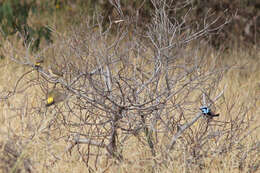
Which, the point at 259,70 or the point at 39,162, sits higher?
the point at 259,70

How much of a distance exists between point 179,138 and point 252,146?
573 mm

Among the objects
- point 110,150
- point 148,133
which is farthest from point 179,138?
point 110,150

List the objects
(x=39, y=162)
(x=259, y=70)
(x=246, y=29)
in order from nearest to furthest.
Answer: (x=39, y=162)
(x=259, y=70)
(x=246, y=29)

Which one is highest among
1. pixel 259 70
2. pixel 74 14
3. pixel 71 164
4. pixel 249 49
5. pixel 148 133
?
pixel 74 14

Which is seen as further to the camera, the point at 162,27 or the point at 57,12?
the point at 57,12

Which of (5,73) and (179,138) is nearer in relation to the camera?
(179,138)

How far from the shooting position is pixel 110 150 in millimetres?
3482

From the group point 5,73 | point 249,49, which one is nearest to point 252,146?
point 5,73

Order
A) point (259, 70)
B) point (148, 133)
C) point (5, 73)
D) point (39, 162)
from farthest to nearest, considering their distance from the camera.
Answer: point (259, 70) < point (5, 73) < point (148, 133) < point (39, 162)

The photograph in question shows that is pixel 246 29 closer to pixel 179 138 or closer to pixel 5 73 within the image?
pixel 5 73

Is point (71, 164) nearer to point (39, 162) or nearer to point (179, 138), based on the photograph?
point (39, 162)

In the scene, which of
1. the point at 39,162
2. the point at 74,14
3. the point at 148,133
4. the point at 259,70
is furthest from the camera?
the point at 74,14

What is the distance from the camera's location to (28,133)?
11.9 feet

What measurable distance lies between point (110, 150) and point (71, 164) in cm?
30
